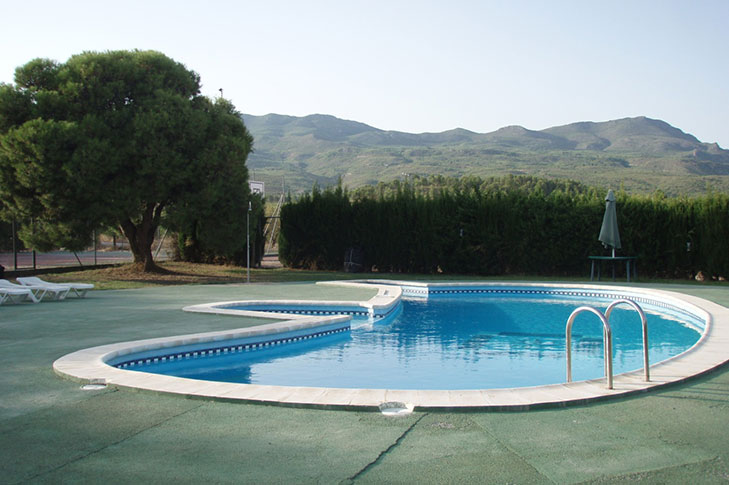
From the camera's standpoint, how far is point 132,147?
1722 cm

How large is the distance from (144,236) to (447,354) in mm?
14010

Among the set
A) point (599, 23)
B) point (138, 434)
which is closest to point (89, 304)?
point (138, 434)

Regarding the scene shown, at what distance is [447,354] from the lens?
9094 millimetres

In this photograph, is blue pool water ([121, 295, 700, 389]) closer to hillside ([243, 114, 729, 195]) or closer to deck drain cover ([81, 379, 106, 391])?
deck drain cover ([81, 379, 106, 391])

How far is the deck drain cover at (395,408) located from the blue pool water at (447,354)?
7.67 feet

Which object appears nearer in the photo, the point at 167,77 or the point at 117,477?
the point at 117,477

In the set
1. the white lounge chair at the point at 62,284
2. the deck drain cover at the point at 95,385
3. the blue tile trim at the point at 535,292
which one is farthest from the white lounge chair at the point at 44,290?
the blue tile trim at the point at 535,292

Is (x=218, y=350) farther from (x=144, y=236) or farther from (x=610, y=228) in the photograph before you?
(x=610, y=228)

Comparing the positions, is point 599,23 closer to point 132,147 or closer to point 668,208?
point 668,208

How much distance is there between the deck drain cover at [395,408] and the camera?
4.67m

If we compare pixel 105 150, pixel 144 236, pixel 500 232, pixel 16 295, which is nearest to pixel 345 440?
pixel 16 295

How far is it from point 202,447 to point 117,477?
2.02 ft

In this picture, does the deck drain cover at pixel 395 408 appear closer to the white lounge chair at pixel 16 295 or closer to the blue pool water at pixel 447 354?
the blue pool water at pixel 447 354

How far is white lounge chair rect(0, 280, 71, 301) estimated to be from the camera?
12583 millimetres
